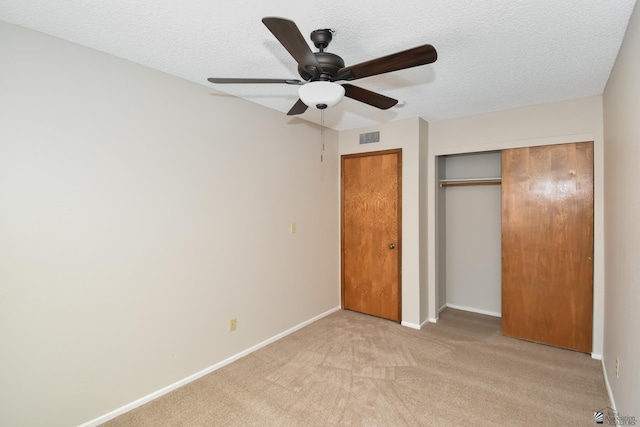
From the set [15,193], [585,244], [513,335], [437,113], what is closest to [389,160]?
[437,113]

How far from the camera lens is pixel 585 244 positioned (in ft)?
9.80

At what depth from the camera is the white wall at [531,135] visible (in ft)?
9.55

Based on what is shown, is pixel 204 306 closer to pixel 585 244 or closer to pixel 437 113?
pixel 437 113

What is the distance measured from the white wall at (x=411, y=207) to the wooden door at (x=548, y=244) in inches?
35.7

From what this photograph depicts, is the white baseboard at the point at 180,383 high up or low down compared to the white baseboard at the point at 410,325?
down

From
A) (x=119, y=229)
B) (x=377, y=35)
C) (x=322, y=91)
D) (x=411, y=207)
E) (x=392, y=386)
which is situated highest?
(x=377, y=35)

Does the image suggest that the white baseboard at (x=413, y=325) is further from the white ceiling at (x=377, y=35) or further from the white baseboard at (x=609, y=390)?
the white ceiling at (x=377, y=35)

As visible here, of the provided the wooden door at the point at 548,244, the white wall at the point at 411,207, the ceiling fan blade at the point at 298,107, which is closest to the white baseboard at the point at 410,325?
the white wall at the point at 411,207

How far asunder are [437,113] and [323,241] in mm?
2093

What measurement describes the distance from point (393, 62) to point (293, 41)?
538mm

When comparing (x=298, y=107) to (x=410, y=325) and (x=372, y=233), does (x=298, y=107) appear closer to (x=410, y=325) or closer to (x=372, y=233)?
(x=372, y=233)

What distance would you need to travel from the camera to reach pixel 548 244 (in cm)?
316

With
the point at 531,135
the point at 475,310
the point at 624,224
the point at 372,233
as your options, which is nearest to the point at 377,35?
the point at 624,224

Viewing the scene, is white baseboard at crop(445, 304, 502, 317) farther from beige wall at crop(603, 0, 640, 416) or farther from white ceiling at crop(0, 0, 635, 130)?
white ceiling at crop(0, 0, 635, 130)
